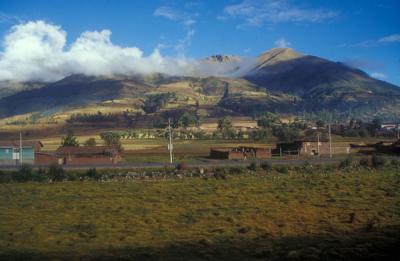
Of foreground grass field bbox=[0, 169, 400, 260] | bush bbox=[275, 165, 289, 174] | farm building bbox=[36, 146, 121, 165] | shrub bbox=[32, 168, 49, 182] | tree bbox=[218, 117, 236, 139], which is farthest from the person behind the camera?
tree bbox=[218, 117, 236, 139]

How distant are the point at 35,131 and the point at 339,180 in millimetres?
134190

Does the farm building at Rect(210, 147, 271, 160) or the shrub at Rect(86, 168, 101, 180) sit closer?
the shrub at Rect(86, 168, 101, 180)

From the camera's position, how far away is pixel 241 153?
7306cm

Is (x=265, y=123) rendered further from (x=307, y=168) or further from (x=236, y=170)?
(x=236, y=170)

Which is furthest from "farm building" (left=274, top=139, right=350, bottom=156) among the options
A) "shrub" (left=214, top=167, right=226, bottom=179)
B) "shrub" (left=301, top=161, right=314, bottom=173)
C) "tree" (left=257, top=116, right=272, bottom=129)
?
"tree" (left=257, top=116, right=272, bottom=129)

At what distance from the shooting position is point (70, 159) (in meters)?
69.8

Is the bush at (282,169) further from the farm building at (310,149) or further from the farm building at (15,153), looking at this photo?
the farm building at (15,153)

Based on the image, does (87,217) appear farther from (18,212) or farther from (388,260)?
(388,260)

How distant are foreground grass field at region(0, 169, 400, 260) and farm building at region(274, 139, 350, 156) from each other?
137ft

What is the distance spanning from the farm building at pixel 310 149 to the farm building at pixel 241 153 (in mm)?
3732

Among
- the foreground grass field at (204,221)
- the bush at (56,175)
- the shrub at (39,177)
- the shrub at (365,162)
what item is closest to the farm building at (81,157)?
the bush at (56,175)

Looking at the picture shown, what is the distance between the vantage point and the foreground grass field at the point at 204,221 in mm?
15648

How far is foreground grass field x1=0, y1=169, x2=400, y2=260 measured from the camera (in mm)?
15648

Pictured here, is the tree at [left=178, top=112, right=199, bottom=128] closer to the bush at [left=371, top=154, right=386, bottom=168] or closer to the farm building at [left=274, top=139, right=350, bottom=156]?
the farm building at [left=274, top=139, right=350, bottom=156]
